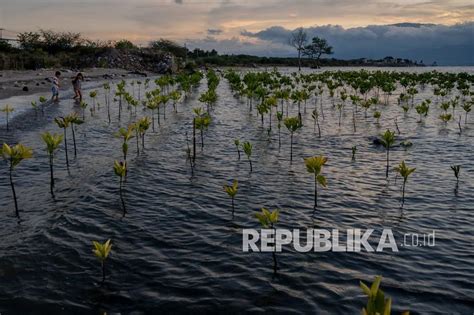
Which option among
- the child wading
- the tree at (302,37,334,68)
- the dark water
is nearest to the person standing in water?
the child wading

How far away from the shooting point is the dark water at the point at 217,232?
5461mm

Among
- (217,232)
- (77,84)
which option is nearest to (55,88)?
(77,84)

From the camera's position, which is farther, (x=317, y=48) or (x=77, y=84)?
(x=317, y=48)

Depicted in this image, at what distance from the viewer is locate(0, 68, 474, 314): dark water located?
17.9ft

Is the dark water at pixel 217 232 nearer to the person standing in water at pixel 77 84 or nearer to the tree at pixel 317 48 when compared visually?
the person standing in water at pixel 77 84

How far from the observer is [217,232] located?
7559 millimetres

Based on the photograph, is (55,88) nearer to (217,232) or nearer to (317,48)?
(217,232)

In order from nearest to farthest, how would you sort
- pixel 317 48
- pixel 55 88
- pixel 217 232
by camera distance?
pixel 217 232, pixel 55 88, pixel 317 48

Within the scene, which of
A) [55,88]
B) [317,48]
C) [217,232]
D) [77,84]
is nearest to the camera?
[217,232]

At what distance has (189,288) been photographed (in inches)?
223

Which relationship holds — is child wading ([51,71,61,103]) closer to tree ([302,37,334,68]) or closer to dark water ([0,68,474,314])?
dark water ([0,68,474,314])

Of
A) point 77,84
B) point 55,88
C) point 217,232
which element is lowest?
point 217,232

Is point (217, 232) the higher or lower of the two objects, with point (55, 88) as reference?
lower

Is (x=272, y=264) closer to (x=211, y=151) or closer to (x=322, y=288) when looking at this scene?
(x=322, y=288)
